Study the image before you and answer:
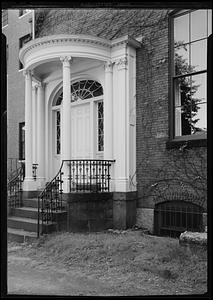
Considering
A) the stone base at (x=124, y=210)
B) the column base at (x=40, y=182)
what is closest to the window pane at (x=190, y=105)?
the stone base at (x=124, y=210)

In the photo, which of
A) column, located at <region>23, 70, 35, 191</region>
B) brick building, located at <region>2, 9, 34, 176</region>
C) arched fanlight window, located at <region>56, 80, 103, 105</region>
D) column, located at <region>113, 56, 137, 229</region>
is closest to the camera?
column, located at <region>113, 56, 137, 229</region>

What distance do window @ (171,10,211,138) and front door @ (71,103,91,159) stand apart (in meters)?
3.07

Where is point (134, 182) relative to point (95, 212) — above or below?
above

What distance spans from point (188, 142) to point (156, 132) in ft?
3.71

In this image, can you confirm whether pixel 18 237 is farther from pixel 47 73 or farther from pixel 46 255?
pixel 47 73

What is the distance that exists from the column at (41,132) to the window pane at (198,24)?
5663 millimetres

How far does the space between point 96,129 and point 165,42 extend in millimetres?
3317

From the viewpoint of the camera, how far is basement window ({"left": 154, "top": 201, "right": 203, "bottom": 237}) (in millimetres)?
8758

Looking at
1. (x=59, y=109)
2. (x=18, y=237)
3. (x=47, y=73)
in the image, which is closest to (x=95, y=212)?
(x=18, y=237)

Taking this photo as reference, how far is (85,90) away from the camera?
11.6m

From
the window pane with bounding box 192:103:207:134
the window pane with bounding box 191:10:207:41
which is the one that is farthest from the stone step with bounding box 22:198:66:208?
the window pane with bounding box 191:10:207:41

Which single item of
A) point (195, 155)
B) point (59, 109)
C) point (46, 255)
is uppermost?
point (59, 109)

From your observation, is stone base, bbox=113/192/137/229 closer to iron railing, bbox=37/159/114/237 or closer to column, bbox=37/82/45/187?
iron railing, bbox=37/159/114/237

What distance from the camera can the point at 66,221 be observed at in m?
9.25
